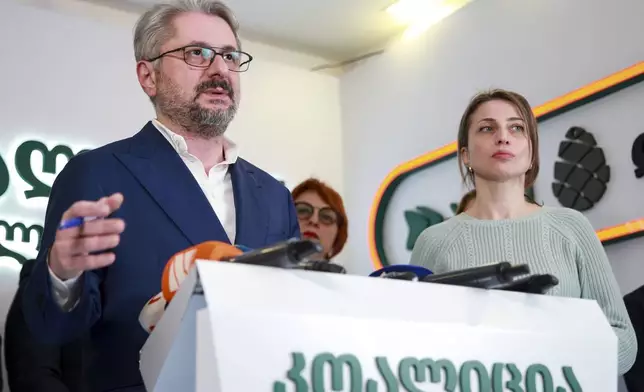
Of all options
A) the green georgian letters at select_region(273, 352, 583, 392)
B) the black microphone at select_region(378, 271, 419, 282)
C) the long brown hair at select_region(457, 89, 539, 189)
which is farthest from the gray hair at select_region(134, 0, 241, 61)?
the green georgian letters at select_region(273, 352, 583, 392)

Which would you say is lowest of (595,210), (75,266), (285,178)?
(75,266)

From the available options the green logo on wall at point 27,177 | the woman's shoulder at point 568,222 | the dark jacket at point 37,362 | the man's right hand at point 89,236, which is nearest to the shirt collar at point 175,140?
the man's right hand at point 89,236

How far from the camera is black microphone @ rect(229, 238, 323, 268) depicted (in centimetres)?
70

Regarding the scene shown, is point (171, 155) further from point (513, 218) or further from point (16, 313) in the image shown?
point (16, 313)

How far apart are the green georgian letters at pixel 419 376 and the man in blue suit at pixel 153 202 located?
0.91ft

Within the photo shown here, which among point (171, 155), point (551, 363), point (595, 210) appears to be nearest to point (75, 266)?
point (171, 155)

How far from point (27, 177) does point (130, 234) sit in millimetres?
1954

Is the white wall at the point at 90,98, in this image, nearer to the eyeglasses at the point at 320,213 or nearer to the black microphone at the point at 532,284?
the eyeglasses at the point at 320,213

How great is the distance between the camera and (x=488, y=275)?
2.72 ft

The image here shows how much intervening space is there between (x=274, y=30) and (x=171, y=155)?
8.28ft

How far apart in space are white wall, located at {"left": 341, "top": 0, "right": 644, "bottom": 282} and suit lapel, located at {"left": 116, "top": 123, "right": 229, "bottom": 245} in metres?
1.72

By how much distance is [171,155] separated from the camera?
1.25 metres

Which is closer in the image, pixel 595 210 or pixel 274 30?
pixel 595 210

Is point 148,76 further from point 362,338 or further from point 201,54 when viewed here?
point 362,338
